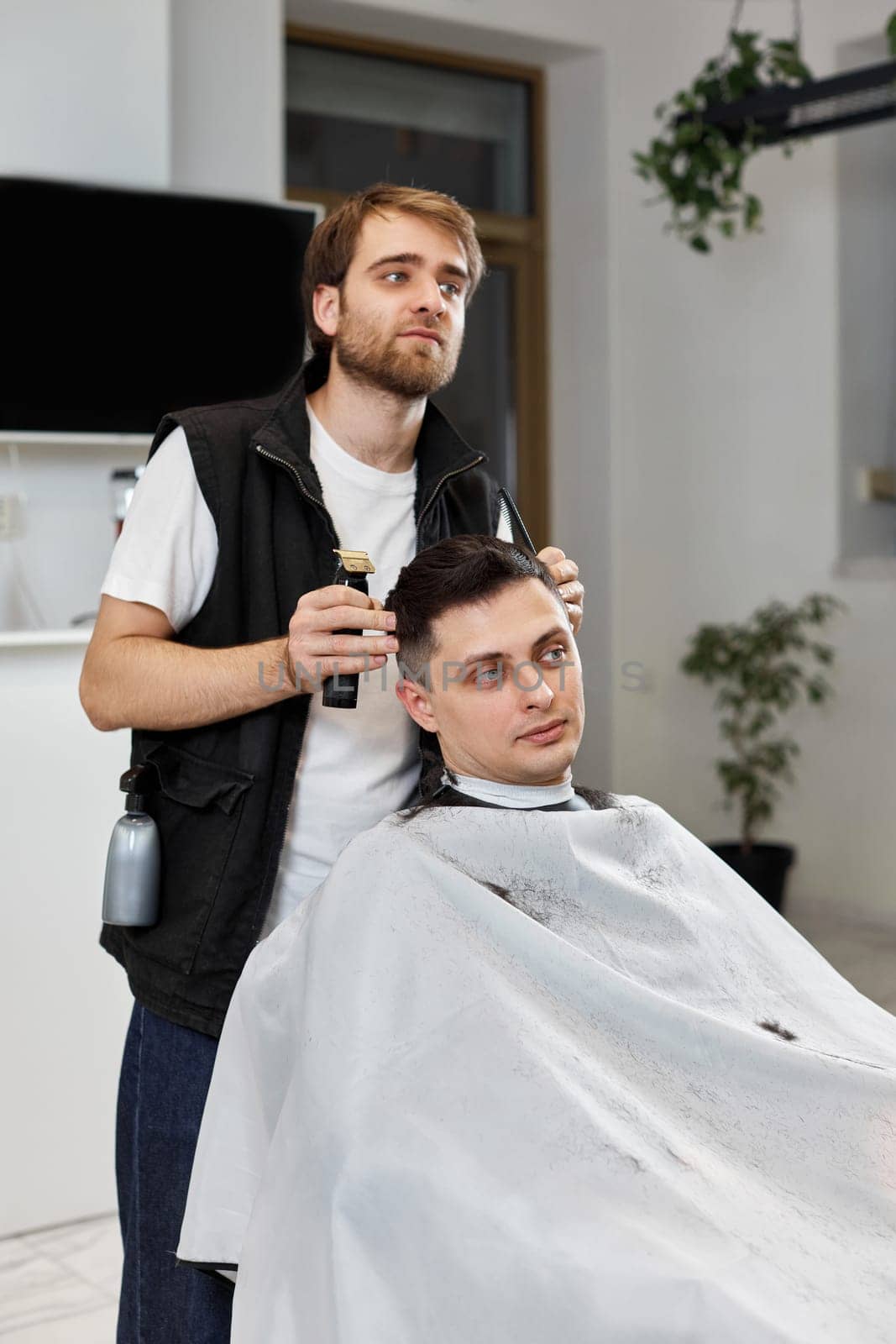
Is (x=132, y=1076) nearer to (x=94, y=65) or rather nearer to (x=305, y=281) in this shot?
(x=305, y=281)

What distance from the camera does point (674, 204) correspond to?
13.5 ft

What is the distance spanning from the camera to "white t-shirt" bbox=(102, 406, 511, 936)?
159cm

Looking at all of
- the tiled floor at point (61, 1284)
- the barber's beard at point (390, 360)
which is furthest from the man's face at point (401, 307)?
the tiled floor at point (61, 1284)

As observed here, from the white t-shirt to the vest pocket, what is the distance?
7 cm

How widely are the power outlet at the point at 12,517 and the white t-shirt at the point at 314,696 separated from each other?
1280 mm

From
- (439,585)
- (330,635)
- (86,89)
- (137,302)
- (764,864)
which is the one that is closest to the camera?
(330,635)

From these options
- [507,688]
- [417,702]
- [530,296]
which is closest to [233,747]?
[417,702]

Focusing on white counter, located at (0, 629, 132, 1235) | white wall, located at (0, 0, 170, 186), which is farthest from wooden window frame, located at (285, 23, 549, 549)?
white counter, located at (0, 629, 132, 1235)

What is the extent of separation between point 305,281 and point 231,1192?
1.05m

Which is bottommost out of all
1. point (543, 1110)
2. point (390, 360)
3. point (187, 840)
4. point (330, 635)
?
point (543, 1110)

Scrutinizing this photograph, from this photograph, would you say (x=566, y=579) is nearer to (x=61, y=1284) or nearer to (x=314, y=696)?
(x=314, y=696)

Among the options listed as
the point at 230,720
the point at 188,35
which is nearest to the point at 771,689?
the point at 188,35

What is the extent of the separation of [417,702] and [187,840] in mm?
311

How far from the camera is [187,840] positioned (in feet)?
5.38
